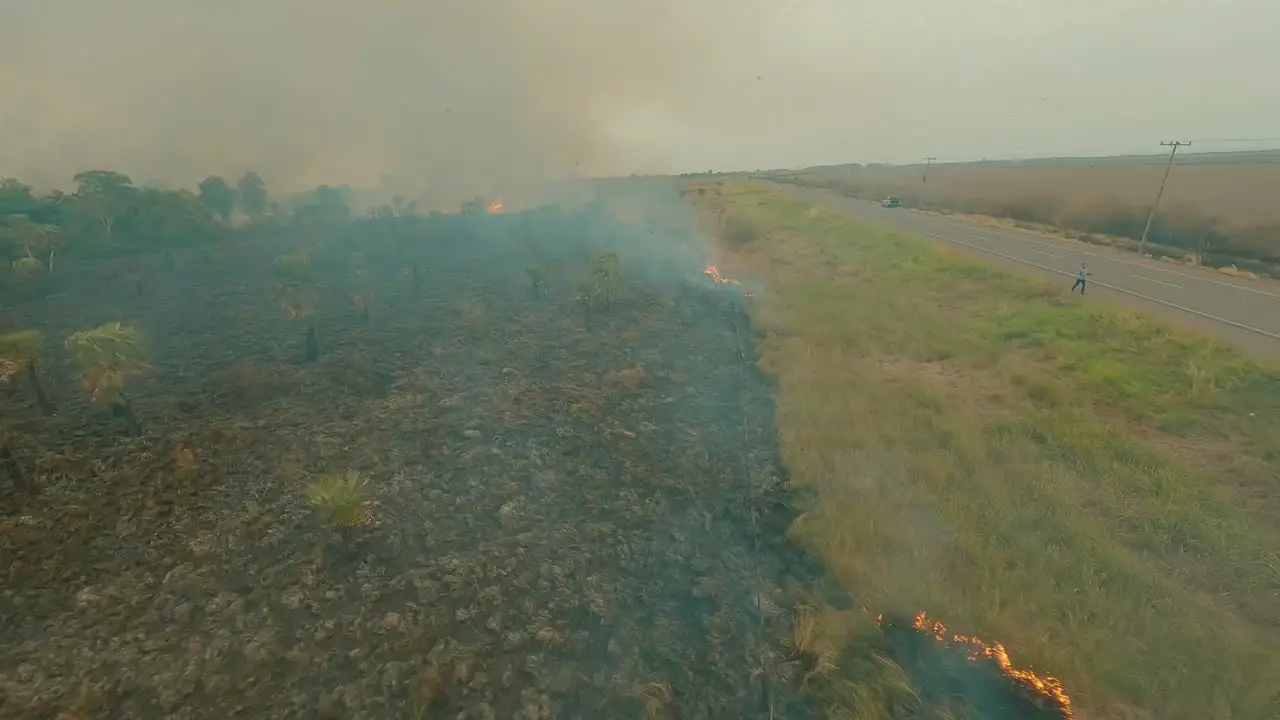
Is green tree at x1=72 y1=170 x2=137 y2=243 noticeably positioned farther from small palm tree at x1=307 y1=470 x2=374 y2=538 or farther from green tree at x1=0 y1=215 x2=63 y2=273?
small palm tree at x1=307 y1=470 x2=374 y2=538

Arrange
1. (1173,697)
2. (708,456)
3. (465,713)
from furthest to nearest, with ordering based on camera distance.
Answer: (708,456) → (465,713) → (1173,697)

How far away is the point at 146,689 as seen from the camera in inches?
561

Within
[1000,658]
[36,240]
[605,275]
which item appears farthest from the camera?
[36,240]

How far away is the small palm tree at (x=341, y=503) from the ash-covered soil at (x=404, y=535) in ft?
1.36

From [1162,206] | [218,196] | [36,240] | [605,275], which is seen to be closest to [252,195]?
[218,196]

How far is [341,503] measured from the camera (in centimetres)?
1947

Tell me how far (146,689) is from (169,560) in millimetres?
5021

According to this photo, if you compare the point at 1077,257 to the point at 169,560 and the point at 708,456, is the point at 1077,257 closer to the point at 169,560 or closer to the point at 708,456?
the point at 708,456

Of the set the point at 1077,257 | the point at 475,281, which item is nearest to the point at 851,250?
the point at 1077,257

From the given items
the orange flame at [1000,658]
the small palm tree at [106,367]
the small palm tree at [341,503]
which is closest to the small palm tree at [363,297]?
the small palm tree at [106,367]

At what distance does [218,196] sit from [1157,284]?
87.0m

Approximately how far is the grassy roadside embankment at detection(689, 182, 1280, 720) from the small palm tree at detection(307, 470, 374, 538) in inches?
545

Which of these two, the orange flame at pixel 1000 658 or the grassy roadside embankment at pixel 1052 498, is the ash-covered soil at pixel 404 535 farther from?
the orange flame at pixel 1000 658

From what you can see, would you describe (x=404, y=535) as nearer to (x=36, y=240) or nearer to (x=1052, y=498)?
(x=1052, y=498)
